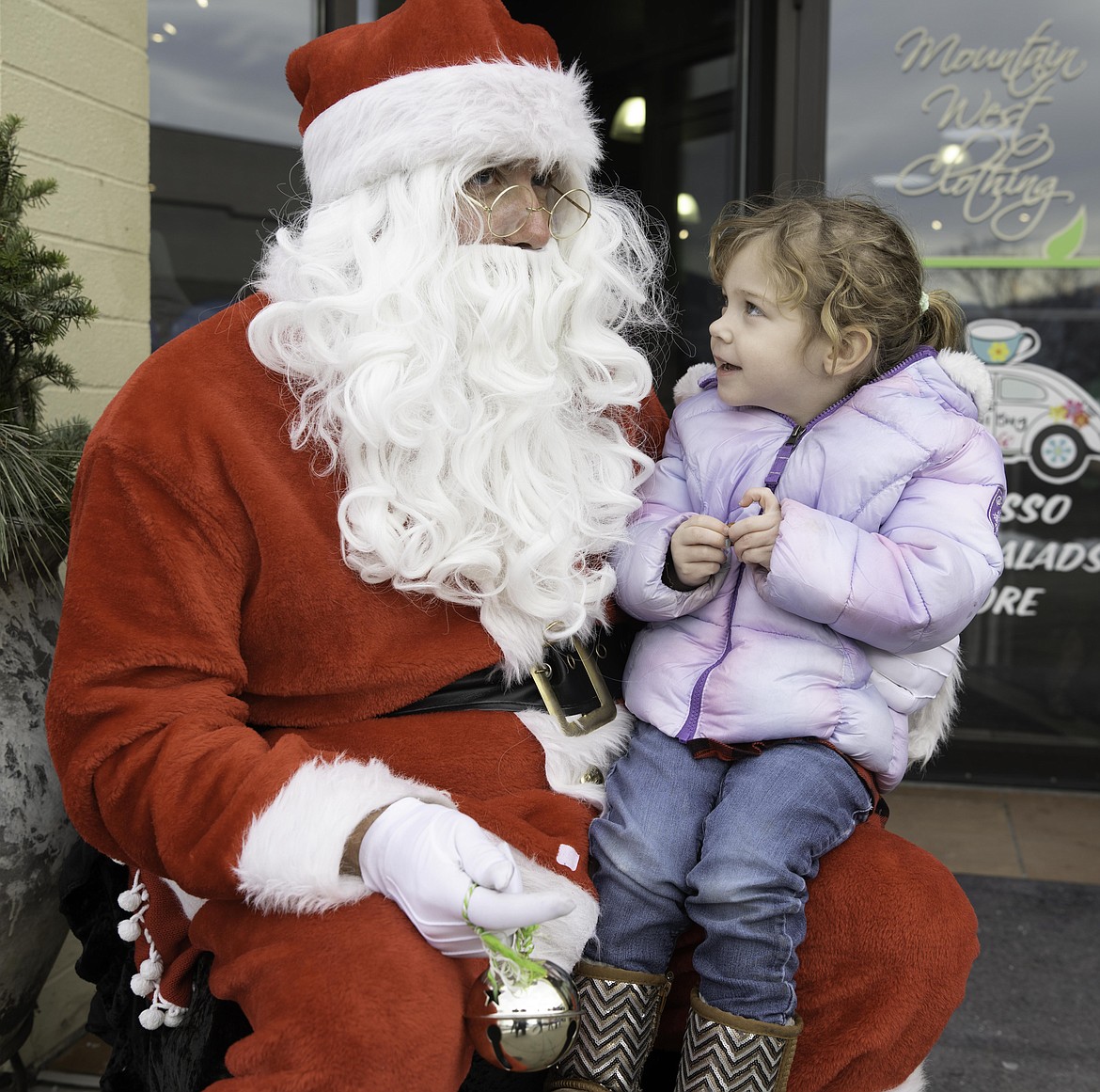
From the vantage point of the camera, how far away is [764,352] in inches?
76.0

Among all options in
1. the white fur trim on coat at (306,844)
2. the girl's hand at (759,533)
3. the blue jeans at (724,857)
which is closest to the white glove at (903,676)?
the blue jeans at (724,857)

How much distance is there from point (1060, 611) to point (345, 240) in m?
3.31

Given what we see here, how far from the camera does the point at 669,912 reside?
174 cm

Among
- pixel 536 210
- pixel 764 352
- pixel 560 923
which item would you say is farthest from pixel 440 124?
pixel 560 923

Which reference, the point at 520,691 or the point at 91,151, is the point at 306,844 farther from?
the point at 91,151

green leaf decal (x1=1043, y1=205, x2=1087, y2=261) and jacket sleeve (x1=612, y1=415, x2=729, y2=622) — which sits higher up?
green leaf decal (x1=1043, y1=205, x2=1087, y2=261)

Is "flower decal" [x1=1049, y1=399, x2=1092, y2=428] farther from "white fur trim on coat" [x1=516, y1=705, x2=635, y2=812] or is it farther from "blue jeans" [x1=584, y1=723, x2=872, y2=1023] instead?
"white fur trim on coat" [x1=516, y1=705, x2=635, y2=812]

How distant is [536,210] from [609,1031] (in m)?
1.39

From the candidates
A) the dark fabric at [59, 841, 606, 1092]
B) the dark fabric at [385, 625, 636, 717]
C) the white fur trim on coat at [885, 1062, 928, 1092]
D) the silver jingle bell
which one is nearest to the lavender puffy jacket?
the dark fabric at [385, 625, 636, 717]

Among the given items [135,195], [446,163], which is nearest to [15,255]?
[446,163]

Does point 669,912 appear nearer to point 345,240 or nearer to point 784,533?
point 784,533

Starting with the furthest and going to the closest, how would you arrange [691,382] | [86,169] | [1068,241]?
1. [1068,241]
2. [86,169]
3. [691,382]

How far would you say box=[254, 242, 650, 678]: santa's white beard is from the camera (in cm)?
176

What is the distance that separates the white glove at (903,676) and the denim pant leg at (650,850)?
31 cm
